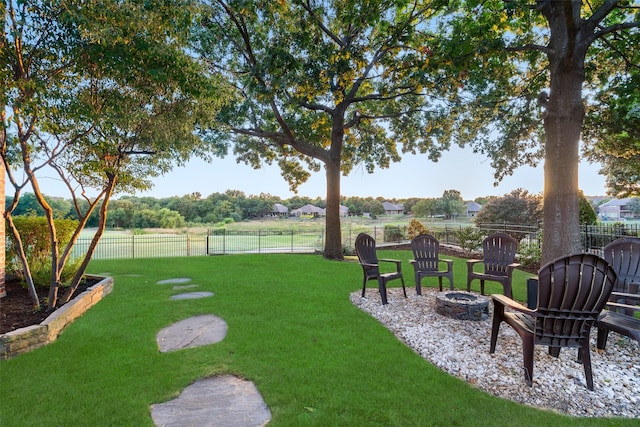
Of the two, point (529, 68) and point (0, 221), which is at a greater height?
point (529, 68)

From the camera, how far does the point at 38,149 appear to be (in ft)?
14.4

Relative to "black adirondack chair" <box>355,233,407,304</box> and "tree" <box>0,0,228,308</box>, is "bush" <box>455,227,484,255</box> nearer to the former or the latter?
"black adirondack chair" <box>355,233,407,304</box>

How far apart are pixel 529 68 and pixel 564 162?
5420mm

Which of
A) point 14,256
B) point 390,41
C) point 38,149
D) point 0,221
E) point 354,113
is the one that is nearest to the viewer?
point 38,149

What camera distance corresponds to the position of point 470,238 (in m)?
11.6

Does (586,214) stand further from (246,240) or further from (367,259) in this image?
(246,240)

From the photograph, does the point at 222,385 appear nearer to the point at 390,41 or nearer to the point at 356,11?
the point at 356,11

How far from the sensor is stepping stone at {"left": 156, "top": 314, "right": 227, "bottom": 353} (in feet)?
11.7

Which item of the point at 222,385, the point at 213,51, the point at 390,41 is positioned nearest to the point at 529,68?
the point at 390,41

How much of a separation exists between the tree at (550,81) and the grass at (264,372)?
3.25m

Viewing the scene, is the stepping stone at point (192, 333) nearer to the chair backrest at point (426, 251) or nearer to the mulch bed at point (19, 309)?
the mulch bed at point (19, 309)

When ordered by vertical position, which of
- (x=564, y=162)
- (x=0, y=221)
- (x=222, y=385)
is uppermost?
(x=564, y=162)

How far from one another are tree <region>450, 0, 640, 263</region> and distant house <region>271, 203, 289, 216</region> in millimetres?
29051

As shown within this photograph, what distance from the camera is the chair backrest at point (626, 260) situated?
429 centimetres
